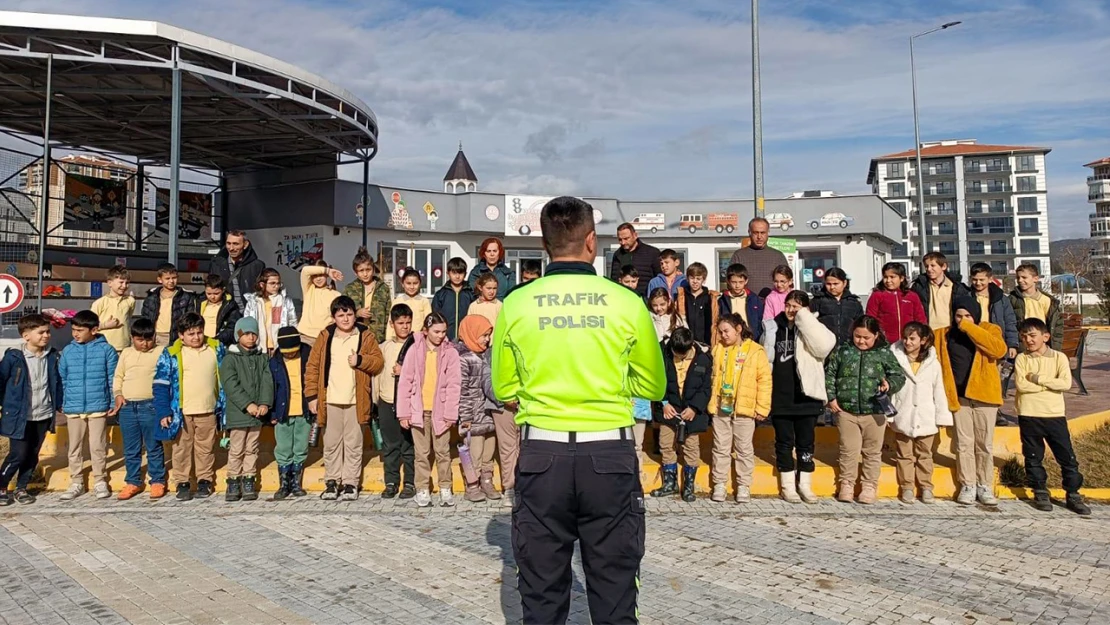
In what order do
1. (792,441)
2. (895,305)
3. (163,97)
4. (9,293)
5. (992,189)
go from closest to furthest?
(792,441)
(895,305)
(9,293)
(163,97)
(992,189)

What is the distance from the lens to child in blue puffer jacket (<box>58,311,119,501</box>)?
22.6 feet

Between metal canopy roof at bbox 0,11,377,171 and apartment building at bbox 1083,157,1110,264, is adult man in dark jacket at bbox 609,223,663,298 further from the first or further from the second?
apartment building at bbox 1083,157,1110,264

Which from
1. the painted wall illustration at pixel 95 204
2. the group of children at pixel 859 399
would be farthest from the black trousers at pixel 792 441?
the painted wall illustration at pixel 95 204

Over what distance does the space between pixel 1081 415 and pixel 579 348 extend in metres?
8.83

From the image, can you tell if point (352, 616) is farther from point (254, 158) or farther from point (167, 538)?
point (254, 158)

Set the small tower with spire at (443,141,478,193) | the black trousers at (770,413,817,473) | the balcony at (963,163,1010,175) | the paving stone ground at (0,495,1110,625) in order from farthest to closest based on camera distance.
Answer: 1. the balcony at (963,163,1010,175)
2. the small tower with spire at (443,141,478,193)
3. the black trousers at (770,413,817,473)
4. the paving stone ground at (0,495,1110,625)

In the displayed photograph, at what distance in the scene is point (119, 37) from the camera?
1016 centimetres

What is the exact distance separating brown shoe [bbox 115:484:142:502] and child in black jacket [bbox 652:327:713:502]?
4.97 meters

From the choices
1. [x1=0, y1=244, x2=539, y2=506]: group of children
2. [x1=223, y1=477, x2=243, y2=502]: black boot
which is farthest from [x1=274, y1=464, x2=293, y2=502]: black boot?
[x1=223, y1=477, x2=243, y2=502]: black boot

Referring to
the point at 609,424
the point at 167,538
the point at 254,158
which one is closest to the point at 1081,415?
the point at 609,424

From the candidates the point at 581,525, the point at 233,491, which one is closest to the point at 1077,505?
the point at 581,525

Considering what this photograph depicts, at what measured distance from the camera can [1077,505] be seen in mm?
6059

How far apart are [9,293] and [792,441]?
32.4ft

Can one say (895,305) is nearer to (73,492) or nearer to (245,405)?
(245,405)
